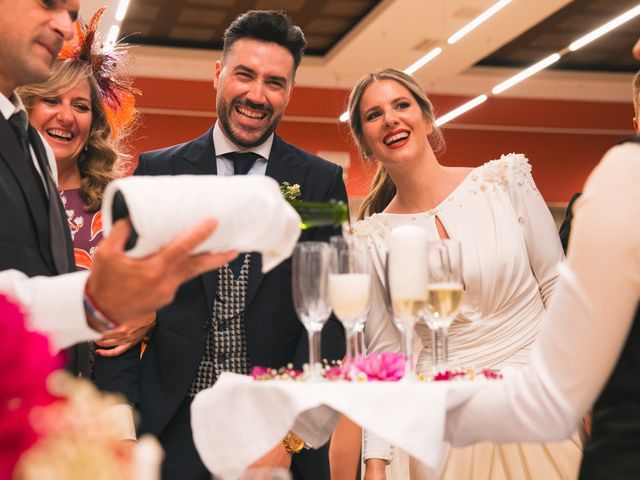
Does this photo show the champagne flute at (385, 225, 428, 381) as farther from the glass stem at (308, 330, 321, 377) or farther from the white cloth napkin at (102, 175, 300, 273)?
the white cloth napkin at (102, 175, 300, 273)

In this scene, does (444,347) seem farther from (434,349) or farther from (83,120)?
(83,120)

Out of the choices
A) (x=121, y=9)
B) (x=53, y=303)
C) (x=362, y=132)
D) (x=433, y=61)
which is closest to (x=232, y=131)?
(x=362, y=132)

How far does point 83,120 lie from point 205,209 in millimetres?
1765

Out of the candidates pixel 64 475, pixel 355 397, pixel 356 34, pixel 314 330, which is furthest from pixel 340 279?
pixel 356 34

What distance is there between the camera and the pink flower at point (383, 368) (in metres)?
1.67

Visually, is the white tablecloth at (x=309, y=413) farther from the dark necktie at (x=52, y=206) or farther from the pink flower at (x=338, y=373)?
the dark necktie at (x=52, y=206)

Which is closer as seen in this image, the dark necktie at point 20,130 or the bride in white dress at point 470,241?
the dark necktie at point 20,130

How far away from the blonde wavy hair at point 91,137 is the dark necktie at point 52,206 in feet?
3.48

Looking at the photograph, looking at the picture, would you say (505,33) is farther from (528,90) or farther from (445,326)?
(445,326)

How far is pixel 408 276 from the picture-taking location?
1667 mm

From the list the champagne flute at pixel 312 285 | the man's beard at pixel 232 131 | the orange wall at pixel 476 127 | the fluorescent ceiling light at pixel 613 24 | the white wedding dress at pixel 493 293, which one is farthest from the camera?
the orange wall at pixel 476 127

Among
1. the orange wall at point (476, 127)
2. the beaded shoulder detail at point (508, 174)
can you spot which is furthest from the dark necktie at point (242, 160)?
the orange wall at point (476, 127)

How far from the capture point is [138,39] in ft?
37.1

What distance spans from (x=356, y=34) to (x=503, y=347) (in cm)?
848
